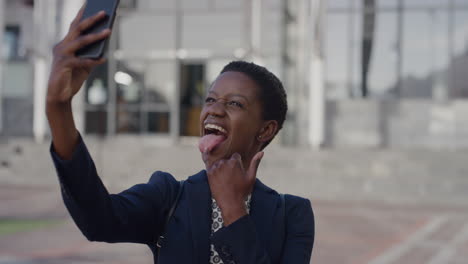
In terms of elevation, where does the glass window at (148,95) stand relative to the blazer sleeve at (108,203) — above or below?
below

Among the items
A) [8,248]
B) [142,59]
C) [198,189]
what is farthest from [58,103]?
[142,59]

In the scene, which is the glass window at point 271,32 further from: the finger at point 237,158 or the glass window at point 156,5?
the finger at point 237,158

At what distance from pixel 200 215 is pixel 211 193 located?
0.08 metres

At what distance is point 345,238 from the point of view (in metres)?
10.7

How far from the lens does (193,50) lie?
2312 cm

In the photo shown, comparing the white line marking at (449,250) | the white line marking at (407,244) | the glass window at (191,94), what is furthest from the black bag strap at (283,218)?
the glass window at (191,94)

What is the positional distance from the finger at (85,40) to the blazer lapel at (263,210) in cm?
70

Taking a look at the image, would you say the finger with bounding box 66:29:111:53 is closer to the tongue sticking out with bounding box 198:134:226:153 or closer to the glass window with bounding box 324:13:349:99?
the tongue sticking out with bounding box 198:134:226:153

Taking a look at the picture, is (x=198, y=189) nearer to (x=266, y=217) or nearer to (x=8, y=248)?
(x=266, y=217)

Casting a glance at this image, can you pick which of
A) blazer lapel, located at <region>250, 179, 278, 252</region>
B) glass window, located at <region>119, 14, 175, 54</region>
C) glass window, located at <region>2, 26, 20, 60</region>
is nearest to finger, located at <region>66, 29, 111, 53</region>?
blazer lapel, located at <region>250, 179, 278, 252</region>

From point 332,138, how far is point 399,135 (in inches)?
92.4

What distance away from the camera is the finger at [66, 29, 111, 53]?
1.17 metres

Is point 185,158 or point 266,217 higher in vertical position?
point 266,217

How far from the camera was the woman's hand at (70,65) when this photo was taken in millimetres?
1191
